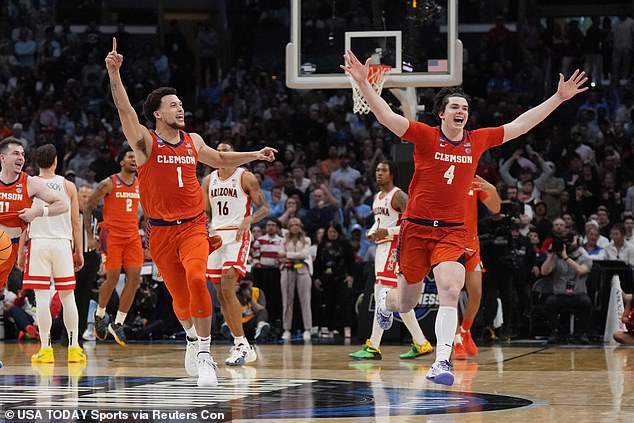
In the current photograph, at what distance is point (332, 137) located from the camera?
74.5ft

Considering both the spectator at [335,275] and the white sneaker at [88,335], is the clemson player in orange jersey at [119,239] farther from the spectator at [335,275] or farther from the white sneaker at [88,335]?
the spectator at [335,275]

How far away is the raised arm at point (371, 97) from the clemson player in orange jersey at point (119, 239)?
19.0ft

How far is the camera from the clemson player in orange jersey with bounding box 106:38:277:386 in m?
9.02

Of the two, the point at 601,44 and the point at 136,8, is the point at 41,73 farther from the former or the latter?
the point at 601,44

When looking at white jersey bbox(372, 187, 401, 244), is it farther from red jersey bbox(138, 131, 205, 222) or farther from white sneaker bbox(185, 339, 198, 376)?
red jersey bbox(138, 131, 205, 222)

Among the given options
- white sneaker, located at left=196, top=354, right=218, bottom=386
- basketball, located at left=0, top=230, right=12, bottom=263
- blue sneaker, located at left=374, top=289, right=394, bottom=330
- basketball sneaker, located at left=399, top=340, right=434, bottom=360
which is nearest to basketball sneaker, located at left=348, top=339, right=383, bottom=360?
basketball sneaker, located at left=399, top=340, right=434, bottom=360

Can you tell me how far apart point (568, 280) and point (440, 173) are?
7191 mm

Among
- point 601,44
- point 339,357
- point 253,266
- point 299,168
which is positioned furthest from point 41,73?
point 339,357

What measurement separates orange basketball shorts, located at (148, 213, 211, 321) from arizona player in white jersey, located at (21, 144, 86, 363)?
10.8ft

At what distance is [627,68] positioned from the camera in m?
23.8

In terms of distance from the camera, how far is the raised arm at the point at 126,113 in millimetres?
8656

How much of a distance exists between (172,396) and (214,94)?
17.9 metres

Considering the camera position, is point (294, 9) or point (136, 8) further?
point (136, 8)

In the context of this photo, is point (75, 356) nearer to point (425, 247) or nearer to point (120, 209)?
point (120, 209)
